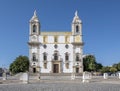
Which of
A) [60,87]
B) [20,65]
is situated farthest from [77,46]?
[60,87]

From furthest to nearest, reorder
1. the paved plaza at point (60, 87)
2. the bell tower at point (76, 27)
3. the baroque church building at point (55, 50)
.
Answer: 1. the bell tower at point (76, 27)
2. the baroque church building at point (55, 50)
3. the paved plaza at point (60, 87)

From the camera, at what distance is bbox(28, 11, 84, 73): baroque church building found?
7350cm

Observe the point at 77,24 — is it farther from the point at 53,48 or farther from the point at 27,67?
the point at 27,67

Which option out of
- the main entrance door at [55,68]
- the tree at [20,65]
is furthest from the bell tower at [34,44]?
the tree at [20,65]

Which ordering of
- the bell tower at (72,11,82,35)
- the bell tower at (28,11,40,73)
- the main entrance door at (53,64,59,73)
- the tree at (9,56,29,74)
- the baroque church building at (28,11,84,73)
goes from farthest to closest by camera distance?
the tree at (9,56,29,74) < the bell tower at (72,11,82,35) < the main entrance door at (53,64,59,73) < the baroque church building at (28,11,84,73) < the bell tower at (28,11,40,73)

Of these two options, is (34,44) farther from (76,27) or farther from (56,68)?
(76,27)

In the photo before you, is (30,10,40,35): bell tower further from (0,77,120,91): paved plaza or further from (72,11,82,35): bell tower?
(0,77,120,91): paved plaza

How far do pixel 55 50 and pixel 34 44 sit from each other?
6077mm

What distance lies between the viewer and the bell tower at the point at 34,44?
7300 cm

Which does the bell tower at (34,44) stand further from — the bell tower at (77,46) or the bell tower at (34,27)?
the bell tower at (77,46)

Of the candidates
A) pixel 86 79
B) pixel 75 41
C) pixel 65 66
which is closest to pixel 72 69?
pixel 65 66

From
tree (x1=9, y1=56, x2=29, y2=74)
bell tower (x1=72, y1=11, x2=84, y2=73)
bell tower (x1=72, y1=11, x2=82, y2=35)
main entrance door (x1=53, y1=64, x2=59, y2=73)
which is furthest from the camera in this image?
tree (x1=9, y1=56, x2=29, y2=74)

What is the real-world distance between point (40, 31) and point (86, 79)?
44229mm

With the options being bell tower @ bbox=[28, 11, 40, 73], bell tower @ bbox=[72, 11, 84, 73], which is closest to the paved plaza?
bell tower @ bbox=[28, 11, 40, 73]
